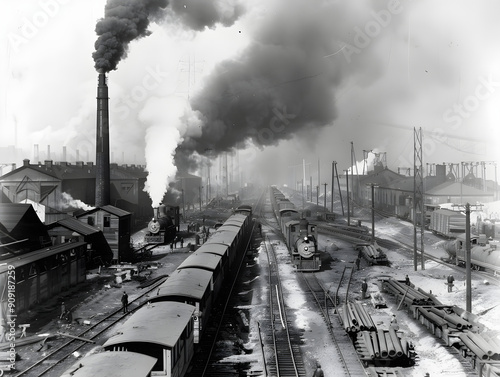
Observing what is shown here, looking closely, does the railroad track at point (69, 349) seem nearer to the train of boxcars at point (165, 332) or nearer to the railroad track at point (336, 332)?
the train of boxcars at point (165, 332)

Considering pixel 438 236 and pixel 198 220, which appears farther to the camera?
pixel 198 220

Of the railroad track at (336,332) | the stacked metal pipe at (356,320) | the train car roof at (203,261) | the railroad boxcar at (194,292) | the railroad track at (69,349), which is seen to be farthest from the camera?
the train car roof at (203,261)

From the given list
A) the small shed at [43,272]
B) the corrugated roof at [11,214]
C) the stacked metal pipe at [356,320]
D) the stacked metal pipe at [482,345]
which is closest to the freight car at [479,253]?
the stacked metal pipe at [356,320]

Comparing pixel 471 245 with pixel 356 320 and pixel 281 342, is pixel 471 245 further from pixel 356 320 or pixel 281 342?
pixel 281 342

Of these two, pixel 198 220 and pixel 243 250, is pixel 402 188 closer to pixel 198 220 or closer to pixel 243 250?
pixel 198 220

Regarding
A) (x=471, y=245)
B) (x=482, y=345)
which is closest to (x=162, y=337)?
(x=482, y=345)

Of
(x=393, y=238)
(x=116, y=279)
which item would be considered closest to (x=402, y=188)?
(x=393, y=238)
